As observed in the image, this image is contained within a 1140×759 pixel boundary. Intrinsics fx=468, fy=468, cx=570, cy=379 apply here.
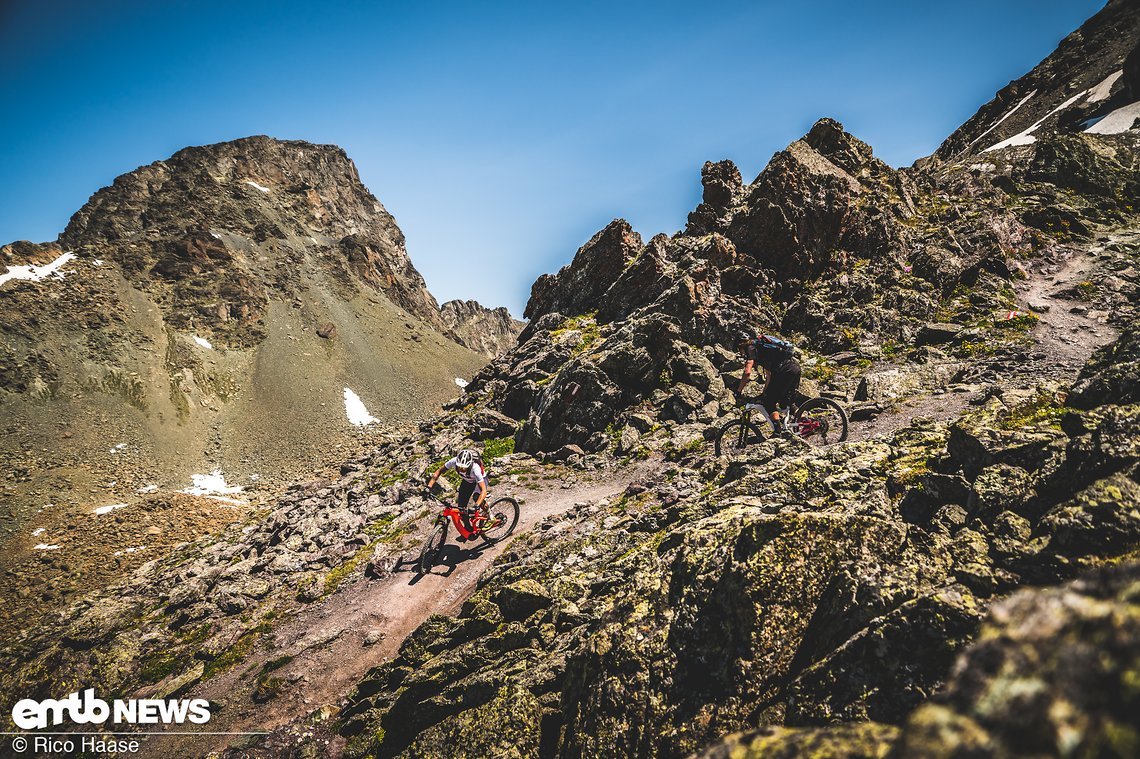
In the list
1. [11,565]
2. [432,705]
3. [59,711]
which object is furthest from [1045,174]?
[11,565]

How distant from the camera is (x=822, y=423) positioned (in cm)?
1455

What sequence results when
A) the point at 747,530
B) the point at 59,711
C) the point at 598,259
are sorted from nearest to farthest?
the point at 747,530, the point at 59,711, the point at 598,259

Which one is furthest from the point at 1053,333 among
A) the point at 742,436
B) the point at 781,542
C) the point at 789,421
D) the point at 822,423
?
the point at 781,542

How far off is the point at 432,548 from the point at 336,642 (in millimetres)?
3412

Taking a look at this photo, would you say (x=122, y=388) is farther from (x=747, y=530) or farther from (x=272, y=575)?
(x=747, y=530)

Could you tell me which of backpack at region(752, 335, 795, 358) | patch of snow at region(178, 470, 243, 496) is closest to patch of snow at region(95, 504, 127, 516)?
patch of snow at region(178, 470, 243, 496)

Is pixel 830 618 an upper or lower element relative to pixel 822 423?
lower

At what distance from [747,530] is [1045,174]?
52.2 meters

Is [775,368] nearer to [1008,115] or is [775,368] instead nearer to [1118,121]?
[1118,121]

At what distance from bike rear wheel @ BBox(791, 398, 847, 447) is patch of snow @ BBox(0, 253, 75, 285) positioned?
343 ft

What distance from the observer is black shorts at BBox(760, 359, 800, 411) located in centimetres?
1349

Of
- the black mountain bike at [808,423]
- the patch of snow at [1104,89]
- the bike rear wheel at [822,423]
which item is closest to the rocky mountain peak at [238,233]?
the black mountain bike at [808,423]

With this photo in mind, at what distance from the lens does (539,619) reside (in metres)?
8.91

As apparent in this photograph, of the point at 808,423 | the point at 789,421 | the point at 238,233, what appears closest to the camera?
the point at 789,421
